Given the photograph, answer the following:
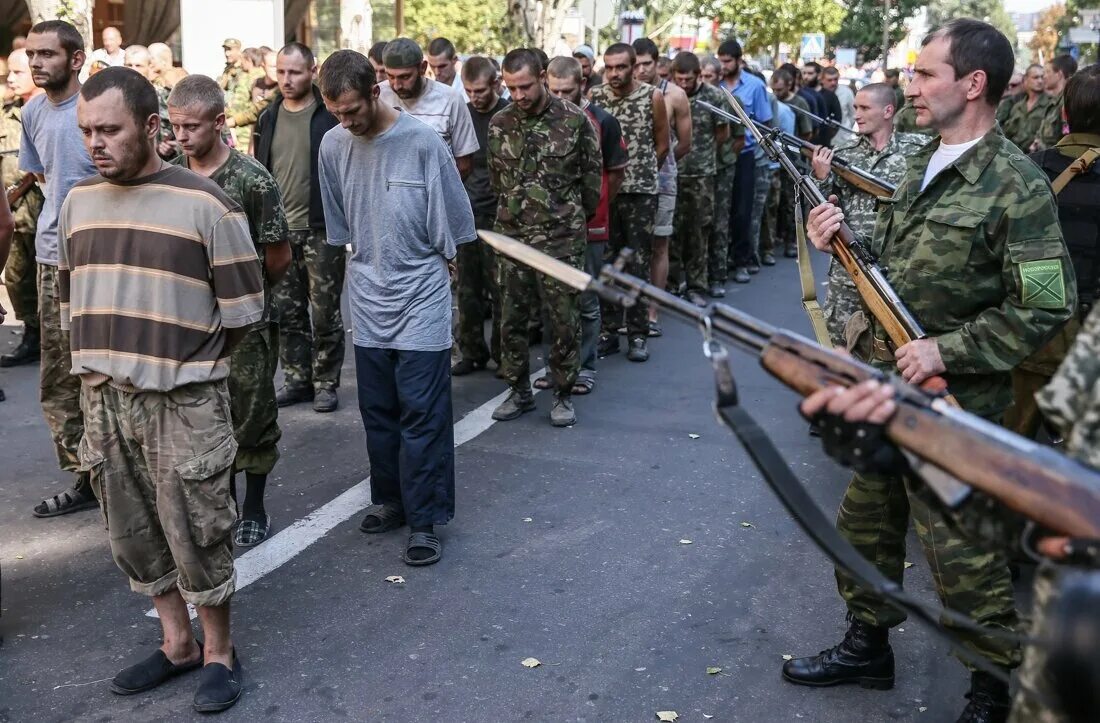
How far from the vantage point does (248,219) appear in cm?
482

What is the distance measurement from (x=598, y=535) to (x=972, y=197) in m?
2.40

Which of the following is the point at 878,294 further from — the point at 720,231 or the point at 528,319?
the point at 720,231

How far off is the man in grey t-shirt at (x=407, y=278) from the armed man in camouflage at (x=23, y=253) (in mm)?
3255

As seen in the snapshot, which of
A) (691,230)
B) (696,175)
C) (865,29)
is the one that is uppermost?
(865,29)

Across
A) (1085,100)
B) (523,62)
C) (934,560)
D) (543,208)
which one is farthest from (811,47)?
(934,560)

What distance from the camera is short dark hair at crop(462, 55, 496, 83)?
7.48m

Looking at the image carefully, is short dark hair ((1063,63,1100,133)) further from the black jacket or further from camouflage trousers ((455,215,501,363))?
the black jacket

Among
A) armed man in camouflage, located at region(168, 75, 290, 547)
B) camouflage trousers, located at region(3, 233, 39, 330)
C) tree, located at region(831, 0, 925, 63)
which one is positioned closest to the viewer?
armed man in camouflage, located at region(168, 75, 290, 547)

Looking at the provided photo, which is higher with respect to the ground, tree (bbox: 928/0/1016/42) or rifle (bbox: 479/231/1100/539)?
tree (bbox: 928/0/1016/42)

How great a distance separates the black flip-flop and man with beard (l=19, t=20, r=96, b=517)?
5.66 feet

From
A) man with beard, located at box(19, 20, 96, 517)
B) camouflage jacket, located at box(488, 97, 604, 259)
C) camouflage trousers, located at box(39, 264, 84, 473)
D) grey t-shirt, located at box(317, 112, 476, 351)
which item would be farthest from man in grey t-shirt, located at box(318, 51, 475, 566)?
camouflage jacket, located at box(488, 97, 604, 259)

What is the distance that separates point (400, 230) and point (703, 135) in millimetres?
5916

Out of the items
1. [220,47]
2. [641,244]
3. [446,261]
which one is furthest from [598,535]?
[220,47]

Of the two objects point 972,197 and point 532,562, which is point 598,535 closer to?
point 532,562
